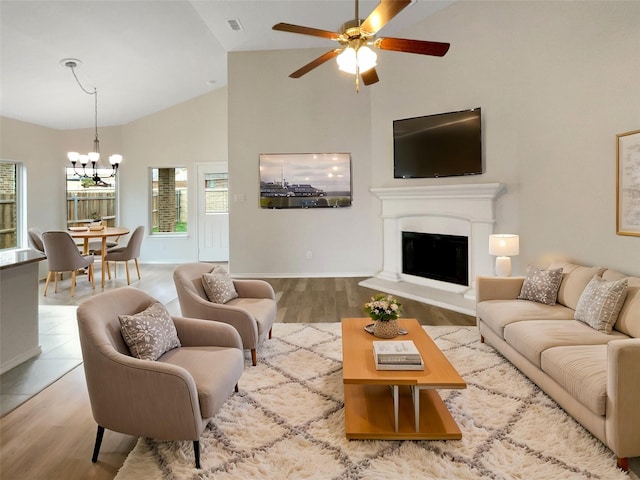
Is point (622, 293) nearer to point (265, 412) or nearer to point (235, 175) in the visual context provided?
point (265, 412)

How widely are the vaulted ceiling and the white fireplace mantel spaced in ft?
8.19

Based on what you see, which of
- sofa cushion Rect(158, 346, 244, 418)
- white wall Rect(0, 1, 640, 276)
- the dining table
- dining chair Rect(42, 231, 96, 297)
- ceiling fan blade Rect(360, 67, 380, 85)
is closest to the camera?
sofa cushion Rect(158, 346, 244, 418)

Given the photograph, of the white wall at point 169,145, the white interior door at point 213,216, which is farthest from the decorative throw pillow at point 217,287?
the white wall at point 169,145

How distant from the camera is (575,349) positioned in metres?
2.51

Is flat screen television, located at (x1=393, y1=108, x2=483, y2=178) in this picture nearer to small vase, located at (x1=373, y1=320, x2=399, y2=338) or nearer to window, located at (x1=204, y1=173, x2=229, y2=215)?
small vase, located at (x1=373, y1=320, x2=399, y2=338)

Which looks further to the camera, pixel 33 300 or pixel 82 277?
pixel 82 277

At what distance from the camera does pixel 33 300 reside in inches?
141

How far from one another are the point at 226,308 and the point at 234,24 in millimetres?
4395

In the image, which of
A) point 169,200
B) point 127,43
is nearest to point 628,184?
point 127,43

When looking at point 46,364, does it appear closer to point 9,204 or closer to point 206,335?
point 206,335

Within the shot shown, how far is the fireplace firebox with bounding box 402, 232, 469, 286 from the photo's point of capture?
5473 millimetres

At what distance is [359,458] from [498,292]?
2.35 metres

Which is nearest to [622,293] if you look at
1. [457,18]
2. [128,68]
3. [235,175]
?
[457,18]

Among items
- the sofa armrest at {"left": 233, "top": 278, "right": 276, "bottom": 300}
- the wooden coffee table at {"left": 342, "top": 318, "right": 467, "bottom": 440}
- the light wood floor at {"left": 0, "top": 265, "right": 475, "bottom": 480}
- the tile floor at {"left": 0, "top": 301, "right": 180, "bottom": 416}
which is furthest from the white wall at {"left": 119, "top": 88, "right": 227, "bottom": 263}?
the wooden coffee table at {"left": 342, "top": 318, "right": 467, "bottom": 440}
